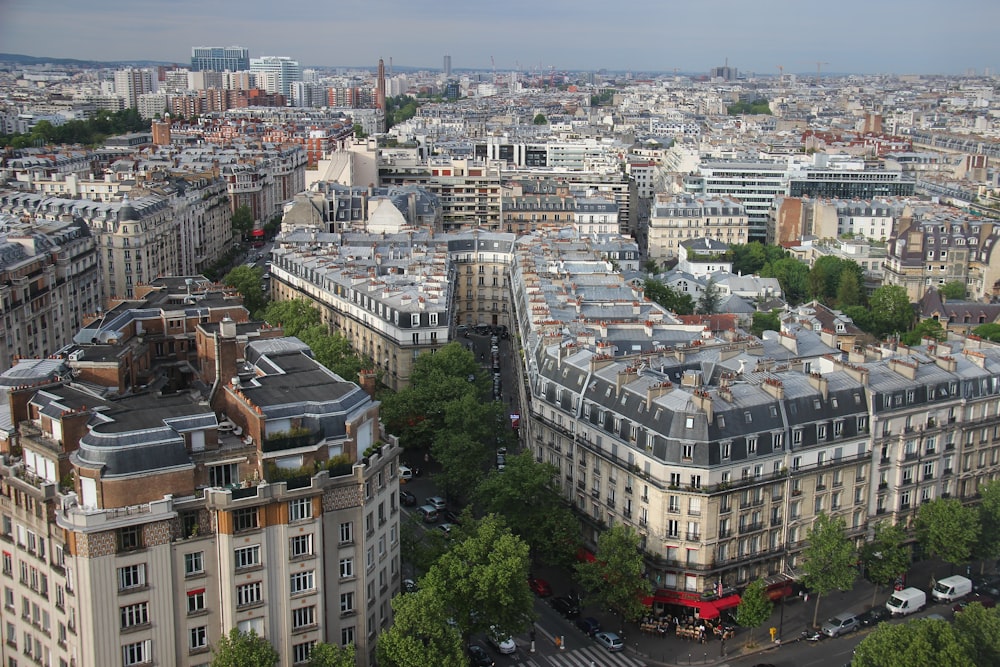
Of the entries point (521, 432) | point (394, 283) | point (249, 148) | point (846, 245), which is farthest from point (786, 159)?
point (521, 432)

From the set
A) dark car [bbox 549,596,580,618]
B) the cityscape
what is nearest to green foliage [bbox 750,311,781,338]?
the cityscape

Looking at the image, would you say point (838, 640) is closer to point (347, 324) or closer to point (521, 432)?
point (521, 432)

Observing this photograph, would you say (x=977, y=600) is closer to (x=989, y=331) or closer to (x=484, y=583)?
(x=484, y=583)

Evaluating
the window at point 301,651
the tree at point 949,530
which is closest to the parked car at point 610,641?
the window at point 301,651

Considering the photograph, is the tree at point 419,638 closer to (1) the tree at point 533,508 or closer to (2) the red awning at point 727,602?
(1) the tree at point 533,508

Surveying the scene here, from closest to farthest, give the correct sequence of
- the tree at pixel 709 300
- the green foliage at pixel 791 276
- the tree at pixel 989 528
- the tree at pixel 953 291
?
the tree at pixel 989 528 → the tree at pixel 709 300 → the tree at pixel 953 291 → the green foliage at pixel 791 276

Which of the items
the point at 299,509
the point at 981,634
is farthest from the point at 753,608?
the point at 299,509

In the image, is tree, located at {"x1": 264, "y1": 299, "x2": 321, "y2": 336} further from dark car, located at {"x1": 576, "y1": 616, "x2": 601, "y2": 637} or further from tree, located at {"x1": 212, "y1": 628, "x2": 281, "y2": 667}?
tree, located at {"x1": 212, "y1": 628, "x2": 281, "y2": 667}

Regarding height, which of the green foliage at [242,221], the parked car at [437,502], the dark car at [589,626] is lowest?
the dark car at [589,626]
